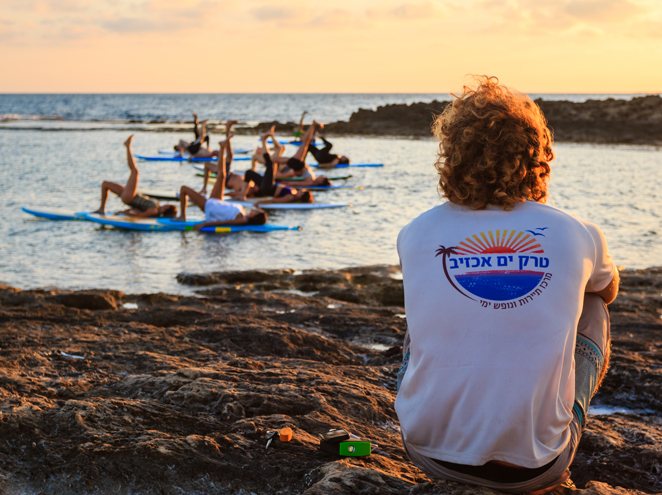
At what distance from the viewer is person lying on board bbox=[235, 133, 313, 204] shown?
58.6 feet

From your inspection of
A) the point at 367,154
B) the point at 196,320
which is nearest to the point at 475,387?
the point at 196,320

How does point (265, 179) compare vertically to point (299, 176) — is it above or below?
above

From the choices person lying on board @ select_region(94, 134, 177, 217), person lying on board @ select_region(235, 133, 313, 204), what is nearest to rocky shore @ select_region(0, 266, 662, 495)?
person lying on board @ select_region(94, 134, 177, 217)

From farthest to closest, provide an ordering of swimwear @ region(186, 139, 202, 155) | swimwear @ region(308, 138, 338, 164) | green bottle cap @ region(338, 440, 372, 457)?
1. swimwear @ region(186, 139, 202, 155)
2. swimwear @ region(308, 138, 338, 164)
3. green bottle cap @ region(338, 440, 372, 457)

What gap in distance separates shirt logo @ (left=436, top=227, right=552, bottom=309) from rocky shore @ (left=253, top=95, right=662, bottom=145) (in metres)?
39.4

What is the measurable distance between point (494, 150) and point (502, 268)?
0.38m

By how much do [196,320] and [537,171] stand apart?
15.9ft

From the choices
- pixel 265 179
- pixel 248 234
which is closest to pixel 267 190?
pixel 265 179

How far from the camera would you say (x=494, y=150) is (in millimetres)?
2719

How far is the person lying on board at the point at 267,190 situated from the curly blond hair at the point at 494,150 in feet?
49.4

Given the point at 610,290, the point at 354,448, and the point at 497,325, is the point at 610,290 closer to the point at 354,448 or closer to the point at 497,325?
the point at 497,325

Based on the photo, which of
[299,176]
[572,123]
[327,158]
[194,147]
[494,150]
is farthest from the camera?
[572,123]

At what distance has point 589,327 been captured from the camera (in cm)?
297

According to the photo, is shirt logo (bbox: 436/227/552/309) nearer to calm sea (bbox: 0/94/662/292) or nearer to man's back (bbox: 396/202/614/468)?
man's back (bbox: 396/202/614/468)
